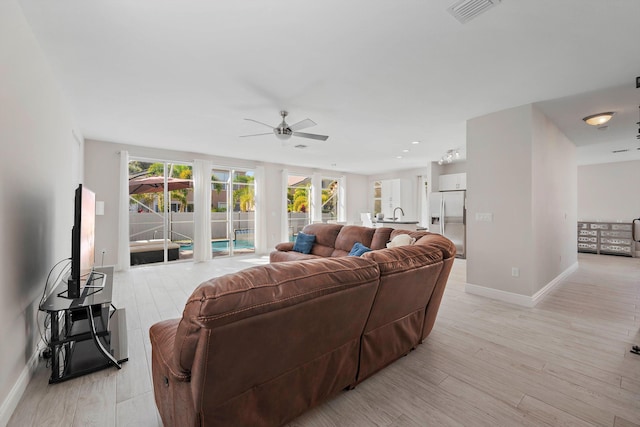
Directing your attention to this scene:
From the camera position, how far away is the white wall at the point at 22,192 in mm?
1667

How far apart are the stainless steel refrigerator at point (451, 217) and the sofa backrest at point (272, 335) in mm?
5855

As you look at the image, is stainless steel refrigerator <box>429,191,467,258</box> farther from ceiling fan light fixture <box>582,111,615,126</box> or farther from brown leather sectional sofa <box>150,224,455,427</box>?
brown leather sectional sofa <box>150,224,455,427</box>

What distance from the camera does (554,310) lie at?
3361 millimetres

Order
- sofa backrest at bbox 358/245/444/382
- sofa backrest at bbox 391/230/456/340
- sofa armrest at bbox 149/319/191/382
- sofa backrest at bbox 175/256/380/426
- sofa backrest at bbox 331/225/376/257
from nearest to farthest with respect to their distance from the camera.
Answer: sofa backrest at bbox 175/256/380/426 → sofa armrest at bbox 149/319/191/382 → sofa backrest at bbox 358/245/444/382 → sofa backrest at bbox 391/230/456/340 → sofa backrest at bbox 331/225/376/257

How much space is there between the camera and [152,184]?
609 centimetres

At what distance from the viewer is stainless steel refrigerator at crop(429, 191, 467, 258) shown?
21.6 feet

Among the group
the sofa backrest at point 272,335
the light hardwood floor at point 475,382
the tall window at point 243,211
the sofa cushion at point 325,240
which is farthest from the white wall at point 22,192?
the tall window at point 243,211

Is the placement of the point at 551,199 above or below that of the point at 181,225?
above

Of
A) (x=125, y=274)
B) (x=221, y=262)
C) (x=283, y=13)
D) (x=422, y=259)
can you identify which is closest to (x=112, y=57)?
(x=283, y=13)

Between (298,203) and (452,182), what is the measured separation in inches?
181

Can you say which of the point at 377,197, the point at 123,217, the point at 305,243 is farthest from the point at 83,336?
the point at 377,197

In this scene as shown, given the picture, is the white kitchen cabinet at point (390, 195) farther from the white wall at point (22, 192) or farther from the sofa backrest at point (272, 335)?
the white wall at point (22, 192)

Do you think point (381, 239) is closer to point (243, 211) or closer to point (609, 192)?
point (243, 211)

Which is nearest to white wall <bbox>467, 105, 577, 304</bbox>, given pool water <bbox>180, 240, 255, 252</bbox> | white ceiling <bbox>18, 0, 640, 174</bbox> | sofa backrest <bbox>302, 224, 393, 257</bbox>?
white ceiling <bbox>18, 0, 640, 174</bbox>
